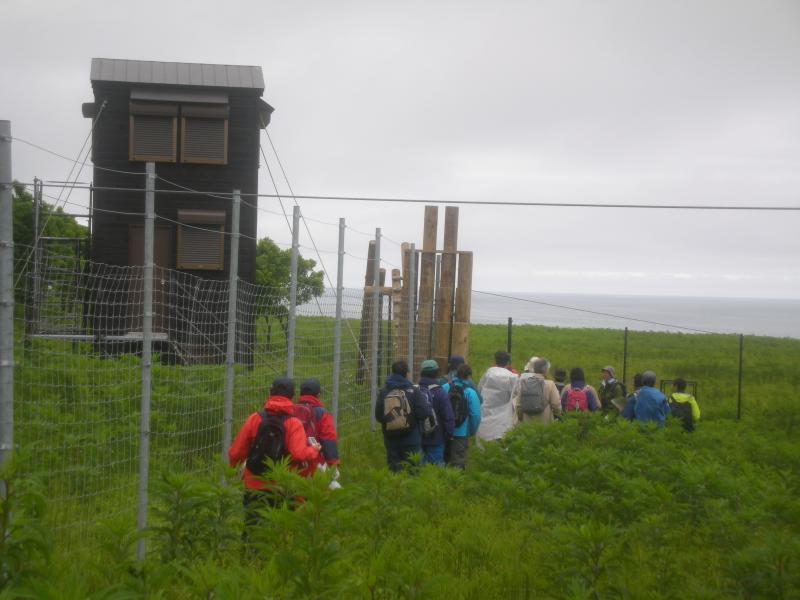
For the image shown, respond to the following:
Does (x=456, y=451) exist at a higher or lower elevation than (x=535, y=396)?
lower

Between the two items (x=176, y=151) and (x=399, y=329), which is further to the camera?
(x=176, y=151)

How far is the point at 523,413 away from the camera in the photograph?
1316cm

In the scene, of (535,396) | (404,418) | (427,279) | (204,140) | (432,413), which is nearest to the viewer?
(404,418)

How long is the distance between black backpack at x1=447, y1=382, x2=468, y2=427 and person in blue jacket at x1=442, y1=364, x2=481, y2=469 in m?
0.03

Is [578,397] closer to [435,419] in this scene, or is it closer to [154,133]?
[435,419]

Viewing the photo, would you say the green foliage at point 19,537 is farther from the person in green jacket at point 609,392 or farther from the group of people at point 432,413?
the person in green jacket at point 609,392

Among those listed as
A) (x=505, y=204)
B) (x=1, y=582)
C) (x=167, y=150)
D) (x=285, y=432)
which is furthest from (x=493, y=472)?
(x=167, y=150)

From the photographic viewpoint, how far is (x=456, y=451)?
1204 centimetres

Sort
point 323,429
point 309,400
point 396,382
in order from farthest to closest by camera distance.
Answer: point 396,382, point 309,400, point 323,429

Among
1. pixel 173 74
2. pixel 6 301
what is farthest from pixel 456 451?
pixel 173 74

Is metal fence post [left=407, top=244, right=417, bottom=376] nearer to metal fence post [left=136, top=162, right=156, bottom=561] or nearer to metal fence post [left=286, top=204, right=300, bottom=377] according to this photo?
metal fence post [left=286, top=204, right=300, bottom=377]

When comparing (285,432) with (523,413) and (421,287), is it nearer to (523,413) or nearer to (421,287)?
(523,413)

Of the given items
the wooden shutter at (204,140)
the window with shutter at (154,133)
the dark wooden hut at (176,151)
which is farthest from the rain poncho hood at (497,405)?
the window with shutter at (154,133)

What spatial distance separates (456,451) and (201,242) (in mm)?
13794
